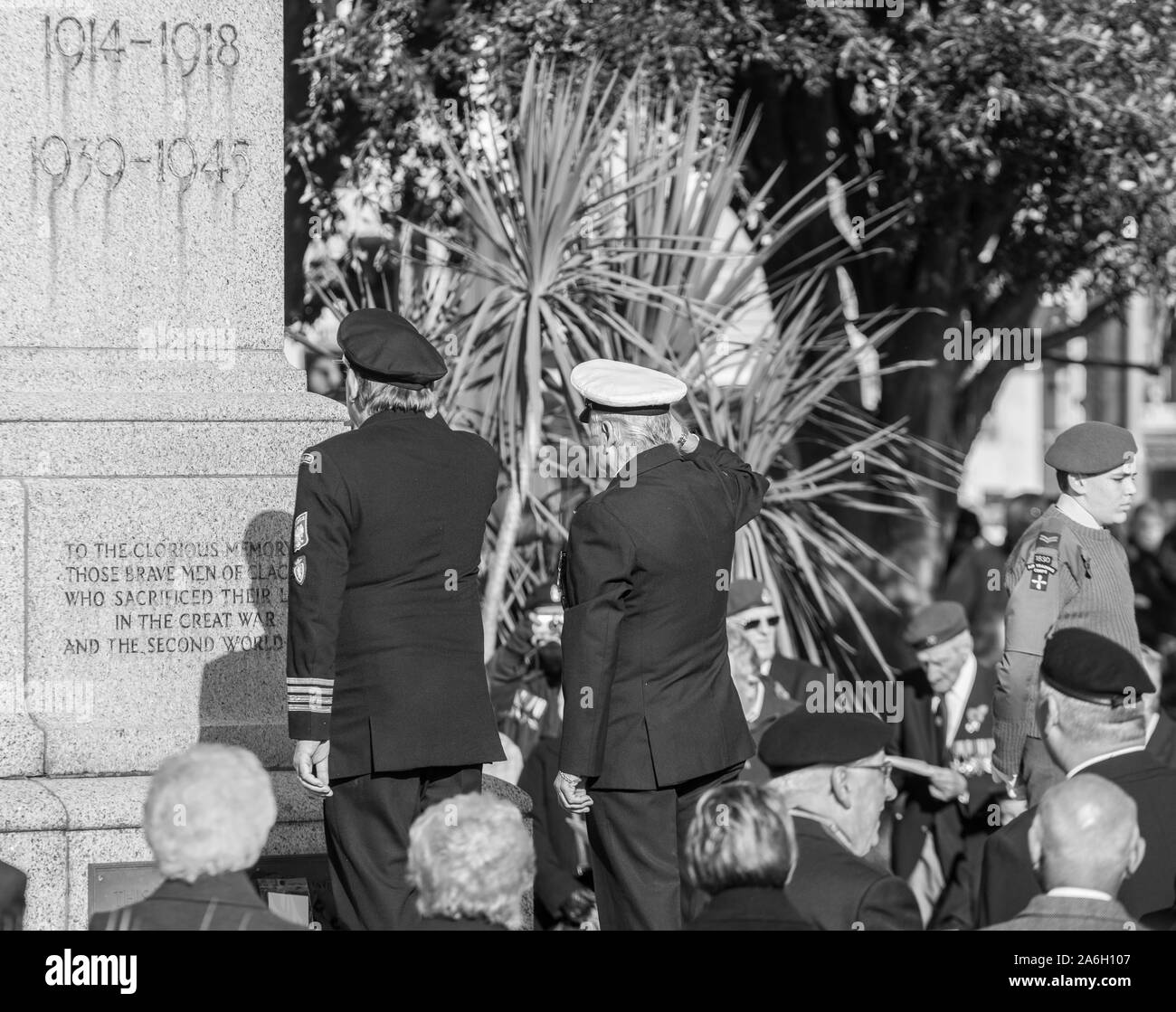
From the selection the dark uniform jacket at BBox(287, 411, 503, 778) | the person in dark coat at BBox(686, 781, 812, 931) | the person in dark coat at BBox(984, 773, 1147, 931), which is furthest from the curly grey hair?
the person in dark coat at BBox(984, 773, 1147, 931)

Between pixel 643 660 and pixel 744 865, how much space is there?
4.83ft

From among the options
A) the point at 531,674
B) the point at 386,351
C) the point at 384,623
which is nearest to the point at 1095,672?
the point at 384,623

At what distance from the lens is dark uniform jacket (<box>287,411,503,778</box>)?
517 cm

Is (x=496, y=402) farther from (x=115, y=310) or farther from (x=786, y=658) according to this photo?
(x=115, y=310)

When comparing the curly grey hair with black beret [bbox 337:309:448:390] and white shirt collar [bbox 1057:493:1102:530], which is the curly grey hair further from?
white shirt collar [bbox 1057:493:1102:530]

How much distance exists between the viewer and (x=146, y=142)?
640cm

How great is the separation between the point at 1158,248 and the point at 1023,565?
4949 mm

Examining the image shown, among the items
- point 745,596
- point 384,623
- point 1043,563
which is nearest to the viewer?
point 384,623

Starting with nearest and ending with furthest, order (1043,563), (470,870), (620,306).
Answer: (470,870), (1043,563), (620,306)

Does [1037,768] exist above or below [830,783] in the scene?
below

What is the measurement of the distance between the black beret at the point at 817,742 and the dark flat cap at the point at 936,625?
328 centimetres

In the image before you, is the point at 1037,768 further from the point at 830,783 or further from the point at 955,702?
the point at 955,702

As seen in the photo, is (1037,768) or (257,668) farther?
(1037,768)

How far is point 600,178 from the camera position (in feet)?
29.7
